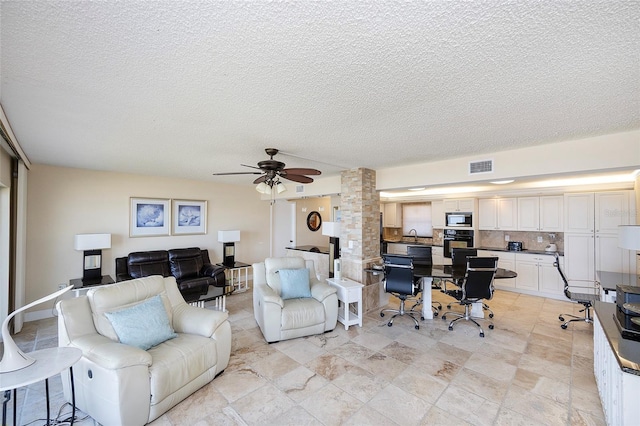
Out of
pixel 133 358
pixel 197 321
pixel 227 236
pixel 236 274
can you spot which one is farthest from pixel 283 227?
pixel 133 358

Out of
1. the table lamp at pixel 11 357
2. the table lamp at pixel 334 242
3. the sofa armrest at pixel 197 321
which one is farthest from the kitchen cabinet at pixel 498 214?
the table lamp at pixel 11 357

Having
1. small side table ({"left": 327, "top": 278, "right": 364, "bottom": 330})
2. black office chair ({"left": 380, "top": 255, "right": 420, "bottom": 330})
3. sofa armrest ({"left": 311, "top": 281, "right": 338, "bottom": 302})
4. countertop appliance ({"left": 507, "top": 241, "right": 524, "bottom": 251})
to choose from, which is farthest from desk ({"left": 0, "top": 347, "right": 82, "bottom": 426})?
countertop appliance ({"left": 507, "top": 241, "right": 524, "bottom": 251})

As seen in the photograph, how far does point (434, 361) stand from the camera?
3.00 metres

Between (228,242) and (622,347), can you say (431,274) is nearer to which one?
(622,347)

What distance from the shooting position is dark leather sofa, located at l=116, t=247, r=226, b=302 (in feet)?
15.6

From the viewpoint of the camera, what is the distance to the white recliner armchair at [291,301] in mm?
3428

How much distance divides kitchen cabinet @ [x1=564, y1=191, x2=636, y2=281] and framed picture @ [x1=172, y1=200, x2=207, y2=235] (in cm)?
752

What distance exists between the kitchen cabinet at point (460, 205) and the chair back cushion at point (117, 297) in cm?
627

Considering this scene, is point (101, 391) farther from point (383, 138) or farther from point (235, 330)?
point (383, 138)

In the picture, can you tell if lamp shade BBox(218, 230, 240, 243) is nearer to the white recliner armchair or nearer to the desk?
the white recliner armchair

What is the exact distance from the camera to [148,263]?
4996 millimetres

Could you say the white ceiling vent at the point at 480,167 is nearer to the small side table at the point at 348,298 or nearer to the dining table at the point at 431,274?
the dining table at the point at 431,274

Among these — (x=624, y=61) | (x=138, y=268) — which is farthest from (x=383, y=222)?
(x=624, y=61)

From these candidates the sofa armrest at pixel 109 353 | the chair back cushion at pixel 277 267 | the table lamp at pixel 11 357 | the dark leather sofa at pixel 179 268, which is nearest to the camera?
the table lamp at pixel 11 357
